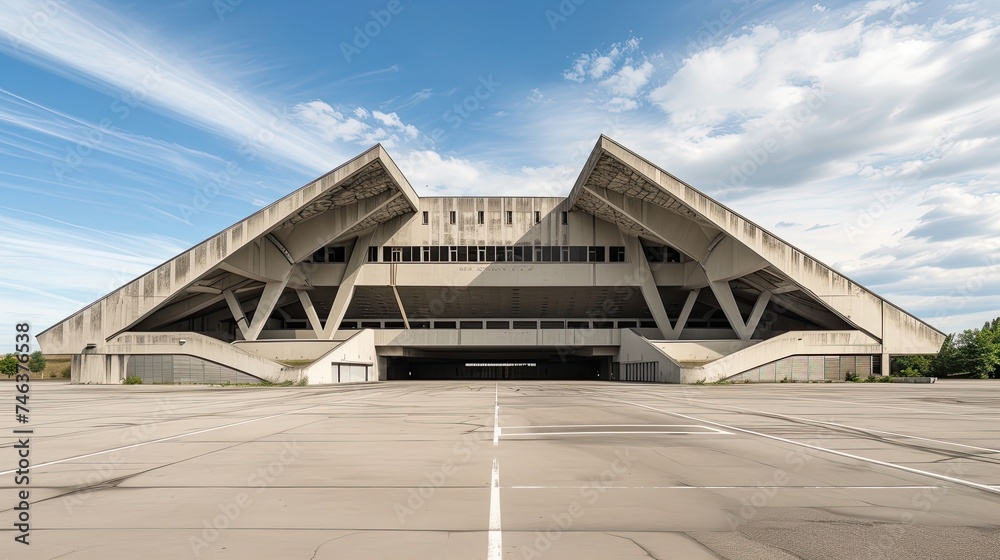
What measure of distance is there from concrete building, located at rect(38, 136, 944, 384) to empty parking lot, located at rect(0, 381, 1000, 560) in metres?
30.2

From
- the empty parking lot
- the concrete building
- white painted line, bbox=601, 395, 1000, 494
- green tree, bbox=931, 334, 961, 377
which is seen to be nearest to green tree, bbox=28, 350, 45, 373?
the concrete building

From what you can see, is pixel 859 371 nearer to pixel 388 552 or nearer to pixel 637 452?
pixel 637 452

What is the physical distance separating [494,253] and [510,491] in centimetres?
5516

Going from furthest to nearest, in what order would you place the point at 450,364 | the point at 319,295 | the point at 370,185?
the point at 450,364
the point at 319,295
the point at 370,185

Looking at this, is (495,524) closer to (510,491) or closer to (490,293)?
(510,491)

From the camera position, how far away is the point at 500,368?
92.1 meters

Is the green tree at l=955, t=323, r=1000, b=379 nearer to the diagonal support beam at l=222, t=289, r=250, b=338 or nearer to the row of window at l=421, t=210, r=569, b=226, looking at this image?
the row of window at l=421, t=210, r=569, b=226

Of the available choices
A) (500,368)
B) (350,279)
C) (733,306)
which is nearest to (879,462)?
(733,306)

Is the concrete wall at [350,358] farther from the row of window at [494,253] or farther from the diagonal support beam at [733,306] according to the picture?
the diagonal support beam at [733,306]

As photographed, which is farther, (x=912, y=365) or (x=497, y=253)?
(x=497, y=253)

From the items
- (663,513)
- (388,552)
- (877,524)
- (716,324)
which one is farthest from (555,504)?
(716,324)

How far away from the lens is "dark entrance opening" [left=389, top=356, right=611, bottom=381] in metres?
81.2

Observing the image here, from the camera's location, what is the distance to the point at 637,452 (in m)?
10.6

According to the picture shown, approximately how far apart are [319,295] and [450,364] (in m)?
26.0
